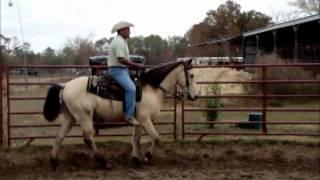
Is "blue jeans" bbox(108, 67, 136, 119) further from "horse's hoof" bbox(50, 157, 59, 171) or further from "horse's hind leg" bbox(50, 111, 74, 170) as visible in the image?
"horse's hoof" bbox(50, 157, 59, 171)

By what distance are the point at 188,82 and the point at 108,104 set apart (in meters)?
1.30

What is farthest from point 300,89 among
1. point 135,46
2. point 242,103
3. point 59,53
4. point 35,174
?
point 59,53

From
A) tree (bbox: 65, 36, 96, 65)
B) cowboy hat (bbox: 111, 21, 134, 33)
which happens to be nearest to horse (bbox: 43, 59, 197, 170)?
cowboy hat (bbox: 111, 21, 134, 33)

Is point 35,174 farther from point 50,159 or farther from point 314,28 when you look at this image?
point 314,28

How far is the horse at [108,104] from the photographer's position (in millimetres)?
7992

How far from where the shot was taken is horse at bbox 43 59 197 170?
26.2 ft

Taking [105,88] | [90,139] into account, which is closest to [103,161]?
[90,139]

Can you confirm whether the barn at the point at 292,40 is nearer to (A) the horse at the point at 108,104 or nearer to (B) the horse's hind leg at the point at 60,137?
(A) the horse at the point at 108,104

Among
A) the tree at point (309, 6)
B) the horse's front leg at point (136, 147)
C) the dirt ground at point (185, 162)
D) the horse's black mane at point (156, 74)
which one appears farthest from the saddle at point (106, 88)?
the tree at point (309, 6)

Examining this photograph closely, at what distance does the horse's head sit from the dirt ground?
1.08m

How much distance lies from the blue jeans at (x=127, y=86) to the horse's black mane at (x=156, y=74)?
15.5 inches

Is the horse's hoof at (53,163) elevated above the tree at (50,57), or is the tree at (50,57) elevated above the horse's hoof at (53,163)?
the tree at (50,57)

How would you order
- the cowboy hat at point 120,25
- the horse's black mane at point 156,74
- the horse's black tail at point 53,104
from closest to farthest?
the cowboy hat at point 120,25 → the horse's black tail at point 53,104 → the horse's black mane at point 156,74

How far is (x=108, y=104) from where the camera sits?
806 cm
